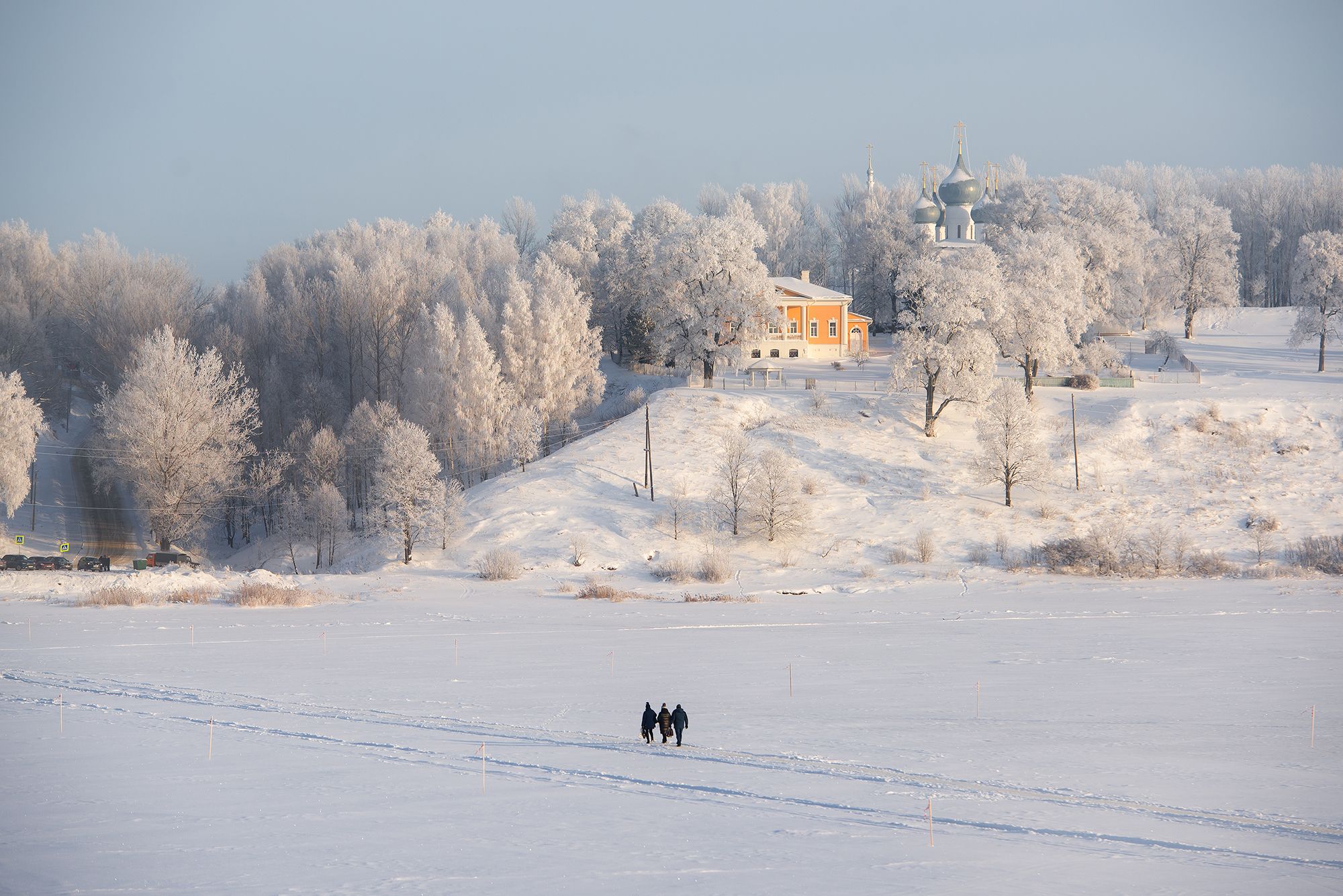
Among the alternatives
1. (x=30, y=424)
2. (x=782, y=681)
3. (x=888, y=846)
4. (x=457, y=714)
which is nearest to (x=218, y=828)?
(x=457, y=714)

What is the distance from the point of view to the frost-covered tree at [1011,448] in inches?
2281

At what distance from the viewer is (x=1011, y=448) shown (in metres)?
57.9

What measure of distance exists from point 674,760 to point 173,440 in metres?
47.1

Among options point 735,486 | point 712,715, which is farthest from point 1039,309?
point 712,715

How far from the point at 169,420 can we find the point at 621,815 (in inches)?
1971

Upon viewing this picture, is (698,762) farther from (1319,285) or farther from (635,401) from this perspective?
(1319,285)

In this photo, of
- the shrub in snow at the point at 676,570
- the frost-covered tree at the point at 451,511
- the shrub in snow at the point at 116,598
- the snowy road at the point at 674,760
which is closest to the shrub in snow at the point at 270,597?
the shrub in snow at the point at 116,598

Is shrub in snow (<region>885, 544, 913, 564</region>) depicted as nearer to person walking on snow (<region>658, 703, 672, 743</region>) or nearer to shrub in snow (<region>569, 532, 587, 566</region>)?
shrub in snow (<region>569, 532, 587, 566</region>)

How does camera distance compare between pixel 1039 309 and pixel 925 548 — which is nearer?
pixel 925 548

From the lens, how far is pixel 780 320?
254 feet

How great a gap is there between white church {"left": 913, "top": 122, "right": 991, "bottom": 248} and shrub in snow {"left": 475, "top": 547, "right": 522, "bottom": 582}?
6218 centimetres

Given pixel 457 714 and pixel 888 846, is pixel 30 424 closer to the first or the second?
pixel 457 714

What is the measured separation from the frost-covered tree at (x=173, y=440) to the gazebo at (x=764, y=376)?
97.3 ft

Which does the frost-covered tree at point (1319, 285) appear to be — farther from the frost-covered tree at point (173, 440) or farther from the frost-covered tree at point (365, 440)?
the frost-covered tree at point (173, 440)
